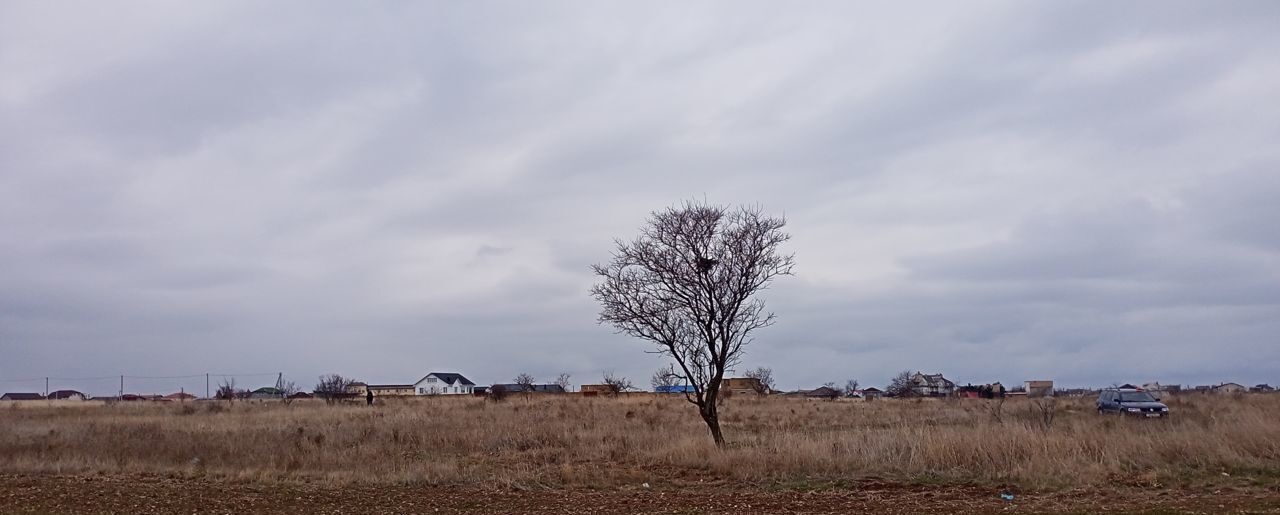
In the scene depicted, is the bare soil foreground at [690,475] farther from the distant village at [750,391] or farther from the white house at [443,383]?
the white house at [443,383]

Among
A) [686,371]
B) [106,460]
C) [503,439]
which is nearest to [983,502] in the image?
[686,371]

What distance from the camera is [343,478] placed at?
57.3ft

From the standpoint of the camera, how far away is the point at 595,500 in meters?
15.0

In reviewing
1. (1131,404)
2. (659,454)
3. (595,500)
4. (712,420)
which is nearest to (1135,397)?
(1131,404)

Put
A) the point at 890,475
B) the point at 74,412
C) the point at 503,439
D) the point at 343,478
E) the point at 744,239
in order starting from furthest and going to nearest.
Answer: the point at 74,412, the point at 503,439, the point at 744,239, the point at 343,478, the point at 890,475

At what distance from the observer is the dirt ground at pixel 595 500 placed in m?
13.2

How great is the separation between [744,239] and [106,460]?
47.7 feet

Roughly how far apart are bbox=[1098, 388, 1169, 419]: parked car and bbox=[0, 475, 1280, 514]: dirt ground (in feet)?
69.3

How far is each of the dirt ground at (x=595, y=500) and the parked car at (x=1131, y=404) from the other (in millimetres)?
21131

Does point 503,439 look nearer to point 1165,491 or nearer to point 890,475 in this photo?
point 890,475

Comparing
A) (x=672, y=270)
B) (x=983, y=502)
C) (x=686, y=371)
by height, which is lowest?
(x=983, y=502)

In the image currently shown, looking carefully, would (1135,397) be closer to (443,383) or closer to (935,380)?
(935,380)

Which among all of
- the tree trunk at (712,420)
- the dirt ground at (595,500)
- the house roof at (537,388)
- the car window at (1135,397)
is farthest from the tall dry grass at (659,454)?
the house roof at (537,388)

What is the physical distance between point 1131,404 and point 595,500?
88.0 ft
